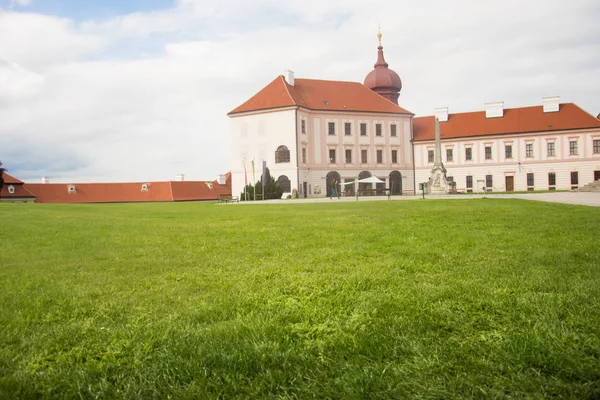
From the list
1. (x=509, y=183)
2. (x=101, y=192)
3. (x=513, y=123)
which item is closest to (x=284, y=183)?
(x=509, y=183)

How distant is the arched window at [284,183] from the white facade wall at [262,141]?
1.27 ft

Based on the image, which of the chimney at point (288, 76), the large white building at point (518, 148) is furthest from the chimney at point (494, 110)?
the chimney at point (288, 76)

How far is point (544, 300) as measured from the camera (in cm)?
376

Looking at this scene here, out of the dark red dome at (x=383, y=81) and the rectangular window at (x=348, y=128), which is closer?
the rectangular window at (x=348, y=128)

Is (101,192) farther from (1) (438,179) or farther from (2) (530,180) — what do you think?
(2) (530,180)

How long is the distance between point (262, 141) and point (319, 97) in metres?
9.94

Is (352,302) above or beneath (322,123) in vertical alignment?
beneath

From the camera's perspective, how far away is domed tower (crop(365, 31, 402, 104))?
215 feet

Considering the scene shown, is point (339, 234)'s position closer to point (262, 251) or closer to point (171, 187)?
point (262, 251)

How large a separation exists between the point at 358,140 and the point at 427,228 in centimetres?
5179

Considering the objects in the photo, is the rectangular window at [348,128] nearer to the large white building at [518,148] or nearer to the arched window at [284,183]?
the large white building at [518,148]

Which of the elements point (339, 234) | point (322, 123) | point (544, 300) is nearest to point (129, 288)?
point (544, 300)

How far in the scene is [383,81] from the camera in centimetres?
6550

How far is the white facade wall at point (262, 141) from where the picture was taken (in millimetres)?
55312
